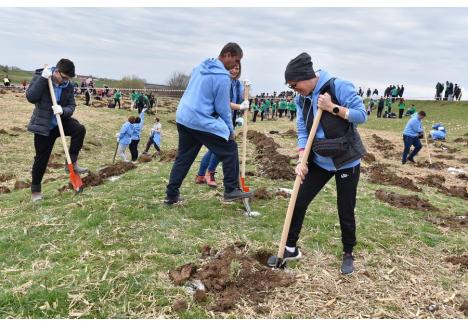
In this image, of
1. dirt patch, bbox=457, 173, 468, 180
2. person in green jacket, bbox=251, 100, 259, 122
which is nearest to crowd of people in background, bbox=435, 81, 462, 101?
person in green jacket, bbox=251, 100, 259, 122

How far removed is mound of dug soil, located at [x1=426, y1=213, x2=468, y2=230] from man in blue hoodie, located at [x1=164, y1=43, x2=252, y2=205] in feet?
11.1

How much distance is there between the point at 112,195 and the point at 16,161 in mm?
9116

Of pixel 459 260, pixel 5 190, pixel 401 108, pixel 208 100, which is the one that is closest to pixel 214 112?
pixel 208 100

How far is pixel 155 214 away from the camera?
21.8ft

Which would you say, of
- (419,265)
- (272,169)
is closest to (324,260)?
(419,265)

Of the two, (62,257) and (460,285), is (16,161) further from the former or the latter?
(460,285)

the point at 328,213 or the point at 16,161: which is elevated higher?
the point at 328,213

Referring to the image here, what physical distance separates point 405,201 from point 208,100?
482 centimetres

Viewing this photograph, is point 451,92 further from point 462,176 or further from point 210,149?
point 210,149

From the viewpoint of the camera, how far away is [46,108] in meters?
7.36

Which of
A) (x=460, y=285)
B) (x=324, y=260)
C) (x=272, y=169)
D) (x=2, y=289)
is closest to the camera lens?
(x=2, y=289)

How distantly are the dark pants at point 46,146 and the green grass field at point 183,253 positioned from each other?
1.42 ft

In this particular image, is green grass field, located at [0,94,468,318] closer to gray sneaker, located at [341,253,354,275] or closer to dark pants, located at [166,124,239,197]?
gray sneaker, located at [341,253,354,275]

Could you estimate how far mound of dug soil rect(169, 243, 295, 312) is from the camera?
445cm
